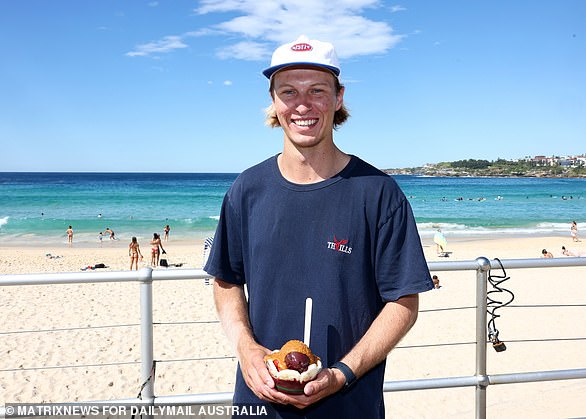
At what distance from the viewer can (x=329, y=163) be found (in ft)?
5.56

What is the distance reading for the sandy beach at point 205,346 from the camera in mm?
5086

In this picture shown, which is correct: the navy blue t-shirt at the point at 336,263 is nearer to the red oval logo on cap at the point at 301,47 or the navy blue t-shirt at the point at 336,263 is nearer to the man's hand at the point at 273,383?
the man's hand at the point at 273,383

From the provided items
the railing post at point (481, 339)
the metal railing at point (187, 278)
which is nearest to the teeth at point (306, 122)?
the metal railing at point (187, 278)

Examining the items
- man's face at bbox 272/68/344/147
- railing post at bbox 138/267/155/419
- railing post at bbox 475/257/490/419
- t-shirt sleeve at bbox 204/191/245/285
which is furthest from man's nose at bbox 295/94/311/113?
railing post at bbox 475/257/490/419

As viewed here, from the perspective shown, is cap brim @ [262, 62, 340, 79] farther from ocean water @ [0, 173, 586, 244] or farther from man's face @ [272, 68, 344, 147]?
ocean water @ [0, 173, 586, 244]

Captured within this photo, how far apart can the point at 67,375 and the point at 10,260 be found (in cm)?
1458

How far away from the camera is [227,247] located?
1.85 meters

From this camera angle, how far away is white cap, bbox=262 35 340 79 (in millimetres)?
1627

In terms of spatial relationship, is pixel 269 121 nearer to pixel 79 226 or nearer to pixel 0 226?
pixel 79 226

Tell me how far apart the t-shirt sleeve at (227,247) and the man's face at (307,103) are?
34 cm

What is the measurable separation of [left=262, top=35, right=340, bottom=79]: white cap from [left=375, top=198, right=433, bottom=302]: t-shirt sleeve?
490 millimetres

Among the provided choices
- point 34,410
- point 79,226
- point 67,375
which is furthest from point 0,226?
point 34,410

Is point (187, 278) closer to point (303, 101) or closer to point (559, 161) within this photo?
point (303, 101)

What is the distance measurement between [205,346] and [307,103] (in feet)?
20.6
